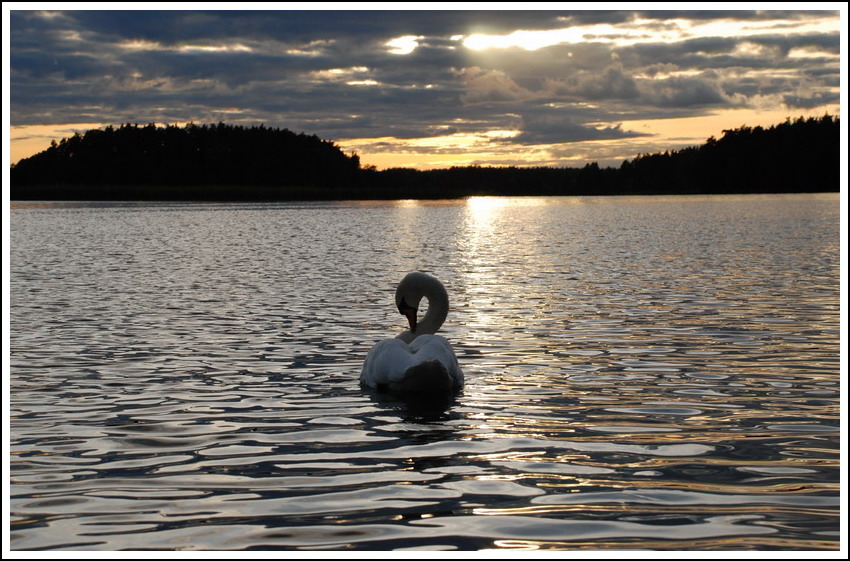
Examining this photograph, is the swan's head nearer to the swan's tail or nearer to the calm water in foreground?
the calm water in foreground

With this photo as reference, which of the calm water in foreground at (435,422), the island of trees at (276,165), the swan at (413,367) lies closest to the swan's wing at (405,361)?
the swan at (413,367)

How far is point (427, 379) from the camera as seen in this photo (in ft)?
31.9

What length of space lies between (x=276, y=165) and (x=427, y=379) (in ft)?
462

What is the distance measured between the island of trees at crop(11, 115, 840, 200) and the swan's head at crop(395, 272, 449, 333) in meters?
92.8

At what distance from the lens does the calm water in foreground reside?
6203 mm

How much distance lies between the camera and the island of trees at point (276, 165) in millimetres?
121500

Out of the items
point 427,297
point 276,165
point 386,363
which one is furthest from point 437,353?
point 276,165

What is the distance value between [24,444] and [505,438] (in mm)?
3646

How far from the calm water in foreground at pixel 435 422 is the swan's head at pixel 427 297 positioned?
28.2 inches

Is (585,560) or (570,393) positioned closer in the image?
(585,560)

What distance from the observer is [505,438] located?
8.27 meters

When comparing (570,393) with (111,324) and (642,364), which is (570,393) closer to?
(642,364)

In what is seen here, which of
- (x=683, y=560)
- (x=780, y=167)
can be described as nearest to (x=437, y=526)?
(x=683, y=560)

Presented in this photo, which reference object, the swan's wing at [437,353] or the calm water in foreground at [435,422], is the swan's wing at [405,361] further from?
the calm water in foreground at [435,422]
